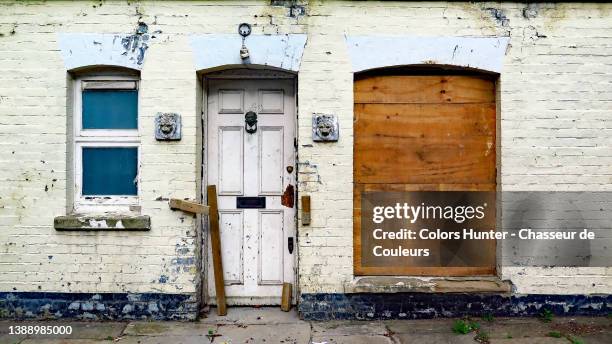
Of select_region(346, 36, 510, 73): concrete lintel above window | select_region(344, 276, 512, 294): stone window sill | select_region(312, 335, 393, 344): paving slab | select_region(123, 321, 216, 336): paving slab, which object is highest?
select_region(346, 36, 510, 73): concrete lintel above window

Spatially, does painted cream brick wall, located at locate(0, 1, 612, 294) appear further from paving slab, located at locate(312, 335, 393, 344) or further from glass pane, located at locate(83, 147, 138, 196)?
paving slab, located at locate(312, 335, 393, 344)

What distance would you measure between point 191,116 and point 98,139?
1.10m

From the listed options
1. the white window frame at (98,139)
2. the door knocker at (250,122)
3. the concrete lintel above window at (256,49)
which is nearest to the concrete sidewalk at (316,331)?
the white window frame at (98,139)

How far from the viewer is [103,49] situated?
18.7 feet

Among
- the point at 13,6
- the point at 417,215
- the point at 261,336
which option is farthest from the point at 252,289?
the point at 13,6

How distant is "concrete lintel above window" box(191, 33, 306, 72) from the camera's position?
18.8 ft

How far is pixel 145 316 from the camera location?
572cm

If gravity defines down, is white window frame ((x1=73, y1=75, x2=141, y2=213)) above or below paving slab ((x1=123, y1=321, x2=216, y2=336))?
above

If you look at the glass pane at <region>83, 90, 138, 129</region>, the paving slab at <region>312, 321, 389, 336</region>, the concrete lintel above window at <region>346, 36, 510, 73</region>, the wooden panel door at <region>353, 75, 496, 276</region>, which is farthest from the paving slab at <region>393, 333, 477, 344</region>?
the glass pane at <region>83, 90, 138, 129</region>

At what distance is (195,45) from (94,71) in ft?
3.90

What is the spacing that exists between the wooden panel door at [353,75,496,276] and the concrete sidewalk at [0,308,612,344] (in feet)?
2.39

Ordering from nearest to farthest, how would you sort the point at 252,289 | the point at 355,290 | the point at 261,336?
1. the point at 261,336
2. the point at 355,290
3. the point at 252,289

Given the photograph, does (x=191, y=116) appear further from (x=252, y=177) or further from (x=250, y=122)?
(x=252, y=177)

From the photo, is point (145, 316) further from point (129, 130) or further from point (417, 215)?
point (417, 215)
